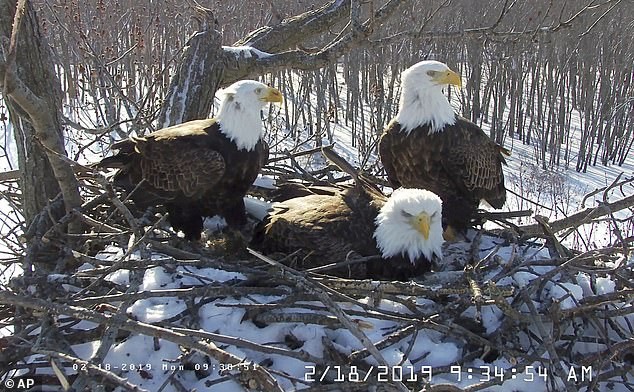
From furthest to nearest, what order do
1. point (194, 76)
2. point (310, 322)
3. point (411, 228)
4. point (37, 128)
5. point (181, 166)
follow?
point (194, 76) → point (181, 166) → point (411, 228) → point (310, 322) → point (37, 128)

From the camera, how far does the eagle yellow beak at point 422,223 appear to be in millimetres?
3438

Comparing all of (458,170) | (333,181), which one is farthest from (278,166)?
(458,170)

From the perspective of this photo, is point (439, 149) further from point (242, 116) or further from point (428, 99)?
point (242, 116)

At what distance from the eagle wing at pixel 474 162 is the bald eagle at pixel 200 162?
1.22m

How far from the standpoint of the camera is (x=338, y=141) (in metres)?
14.2

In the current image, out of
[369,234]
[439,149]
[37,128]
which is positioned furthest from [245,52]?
[37,128]

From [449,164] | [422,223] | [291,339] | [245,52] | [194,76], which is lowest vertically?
[291,339]

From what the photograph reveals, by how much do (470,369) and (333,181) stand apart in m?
2.20

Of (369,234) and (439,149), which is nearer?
(369,234)

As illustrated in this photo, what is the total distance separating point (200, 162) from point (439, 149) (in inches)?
61.9

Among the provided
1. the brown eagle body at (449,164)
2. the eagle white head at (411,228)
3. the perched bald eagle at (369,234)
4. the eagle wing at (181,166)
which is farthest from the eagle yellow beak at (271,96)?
the eagle white head at (411,228)

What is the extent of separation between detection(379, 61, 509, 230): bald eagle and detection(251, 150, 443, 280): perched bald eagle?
68 cm

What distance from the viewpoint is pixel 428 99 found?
14.2 ft

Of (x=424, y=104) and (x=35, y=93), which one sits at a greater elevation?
(x=35, y=93)
